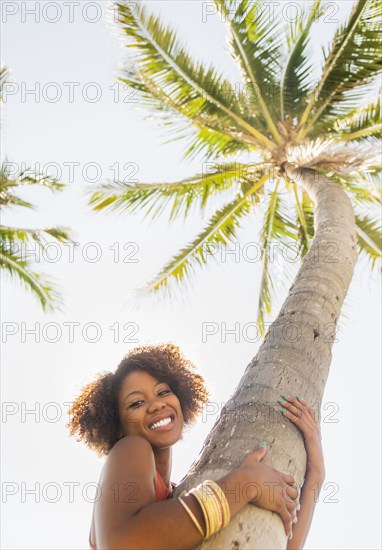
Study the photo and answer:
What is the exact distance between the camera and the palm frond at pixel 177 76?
7.82 m

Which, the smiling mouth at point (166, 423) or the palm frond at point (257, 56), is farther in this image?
the palm frond at point (257, 56)

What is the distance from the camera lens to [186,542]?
1.96 metres

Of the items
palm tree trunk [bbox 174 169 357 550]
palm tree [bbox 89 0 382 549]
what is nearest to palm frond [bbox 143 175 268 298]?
palm tree [bbox 89 0 382 549]

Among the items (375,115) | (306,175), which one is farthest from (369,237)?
(306,175)

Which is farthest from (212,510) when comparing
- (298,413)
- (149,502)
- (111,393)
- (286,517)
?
(111,393)

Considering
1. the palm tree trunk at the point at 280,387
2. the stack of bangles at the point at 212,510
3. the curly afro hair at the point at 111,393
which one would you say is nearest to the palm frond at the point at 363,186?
the palm tree trunk at the point at 280,387

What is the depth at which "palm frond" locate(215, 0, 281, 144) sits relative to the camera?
7.73m

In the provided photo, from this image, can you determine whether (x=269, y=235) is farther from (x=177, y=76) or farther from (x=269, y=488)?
(x=269, y=488)

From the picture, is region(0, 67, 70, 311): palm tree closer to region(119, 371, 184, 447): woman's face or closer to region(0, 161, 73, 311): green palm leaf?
region(0, 161, 73, 311): green palm leaf

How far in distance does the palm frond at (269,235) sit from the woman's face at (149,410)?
6.58 meters

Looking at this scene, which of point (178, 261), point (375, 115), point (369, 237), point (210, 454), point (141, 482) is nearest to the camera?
point (141, 482)

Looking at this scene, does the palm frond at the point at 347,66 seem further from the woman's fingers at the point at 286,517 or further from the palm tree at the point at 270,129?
the woman's fingers at the point at 286,517

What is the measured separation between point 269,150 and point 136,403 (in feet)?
19.0

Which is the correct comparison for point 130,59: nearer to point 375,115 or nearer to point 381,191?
point 375,115
